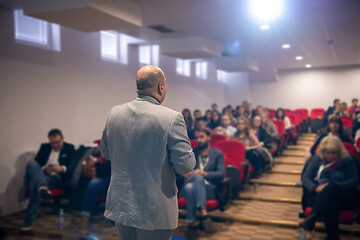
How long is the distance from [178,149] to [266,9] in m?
4.34

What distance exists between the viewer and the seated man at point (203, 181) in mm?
3705

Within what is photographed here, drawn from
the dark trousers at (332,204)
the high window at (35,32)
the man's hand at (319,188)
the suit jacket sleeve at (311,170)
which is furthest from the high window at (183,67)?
the dark trousers at (332,204)

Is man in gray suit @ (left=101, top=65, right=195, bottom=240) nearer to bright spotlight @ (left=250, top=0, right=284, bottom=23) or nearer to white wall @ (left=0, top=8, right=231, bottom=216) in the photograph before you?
white wall @ (left=0, top=8, right=231, bottom=216)

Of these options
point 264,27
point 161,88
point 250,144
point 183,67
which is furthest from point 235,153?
point 183,67

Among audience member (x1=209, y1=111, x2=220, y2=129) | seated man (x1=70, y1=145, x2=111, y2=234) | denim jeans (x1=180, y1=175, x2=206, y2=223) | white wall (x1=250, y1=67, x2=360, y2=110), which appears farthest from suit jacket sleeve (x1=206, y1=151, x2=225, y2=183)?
white wall (x1=250, y1=67, x2=360, y2=110)

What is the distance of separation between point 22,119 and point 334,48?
25.5 ft

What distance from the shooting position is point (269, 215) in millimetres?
4266

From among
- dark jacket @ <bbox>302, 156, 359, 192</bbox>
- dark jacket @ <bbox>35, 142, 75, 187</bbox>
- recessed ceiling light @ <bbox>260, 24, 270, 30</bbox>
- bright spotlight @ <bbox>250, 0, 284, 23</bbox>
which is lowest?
dark jacket @ <bbox>302, 156, 359, 192</bbox>

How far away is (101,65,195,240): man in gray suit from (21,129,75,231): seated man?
2903mm

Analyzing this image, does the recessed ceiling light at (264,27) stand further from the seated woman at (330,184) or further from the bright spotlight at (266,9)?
the seated woman at (330,184)

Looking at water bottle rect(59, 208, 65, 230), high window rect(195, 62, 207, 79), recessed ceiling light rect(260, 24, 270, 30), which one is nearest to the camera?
water bottle rect(59, 208, 65, 230)

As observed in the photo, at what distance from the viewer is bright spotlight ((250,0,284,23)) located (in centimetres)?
486

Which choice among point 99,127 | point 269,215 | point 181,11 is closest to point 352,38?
point 181,11

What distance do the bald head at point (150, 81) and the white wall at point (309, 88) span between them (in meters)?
12.9
